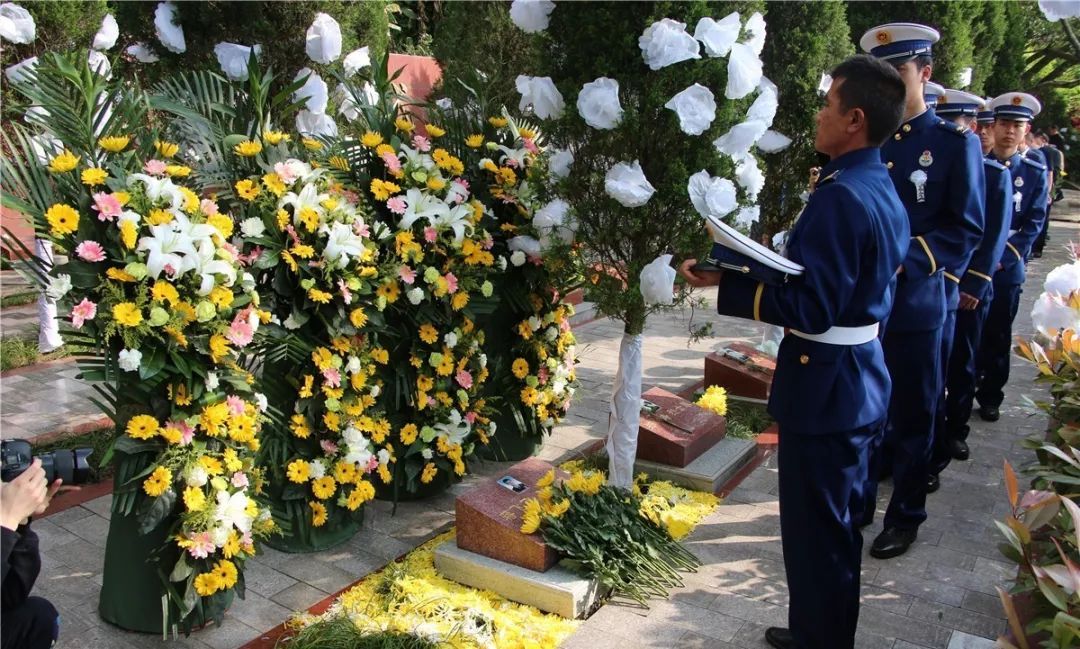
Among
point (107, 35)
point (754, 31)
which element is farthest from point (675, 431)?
point (107, 35)

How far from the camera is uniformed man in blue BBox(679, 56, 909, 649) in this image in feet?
8.54

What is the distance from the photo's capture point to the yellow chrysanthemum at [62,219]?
266cm

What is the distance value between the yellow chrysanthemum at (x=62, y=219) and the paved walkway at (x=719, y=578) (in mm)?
1563

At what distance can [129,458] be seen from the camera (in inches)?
116

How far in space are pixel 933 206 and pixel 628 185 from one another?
1.54 meters

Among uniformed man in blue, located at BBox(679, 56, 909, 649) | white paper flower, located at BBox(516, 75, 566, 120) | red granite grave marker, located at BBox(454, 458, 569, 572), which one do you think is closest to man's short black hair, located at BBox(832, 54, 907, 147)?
uniformed man in blue, located at BBox(679, 56, 909, 649)

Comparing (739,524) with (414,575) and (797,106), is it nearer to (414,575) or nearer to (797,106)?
(414,575)

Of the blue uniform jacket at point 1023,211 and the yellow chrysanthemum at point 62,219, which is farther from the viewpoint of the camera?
the blue uniform jacket at point 1023,211

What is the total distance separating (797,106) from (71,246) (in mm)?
4454

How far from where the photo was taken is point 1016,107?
18.0ft

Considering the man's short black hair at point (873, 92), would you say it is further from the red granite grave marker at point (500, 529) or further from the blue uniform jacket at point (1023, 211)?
the blue uniform jacket at point (1023, 211)

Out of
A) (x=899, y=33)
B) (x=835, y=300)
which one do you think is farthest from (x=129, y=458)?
(x=899, y=33)

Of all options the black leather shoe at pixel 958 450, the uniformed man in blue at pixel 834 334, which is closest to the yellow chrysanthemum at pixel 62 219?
the uniformed man in blue at pixel 834 334

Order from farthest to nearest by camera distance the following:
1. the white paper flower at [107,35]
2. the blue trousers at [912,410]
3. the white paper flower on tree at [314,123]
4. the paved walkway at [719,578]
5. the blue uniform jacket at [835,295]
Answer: the white paper flower at [107,35] < the white paper flower on tree at [314,123] < the blue trousers at [912,410] < the paved walkway at [719,578] < the blue uniform jacket at [835,295]
